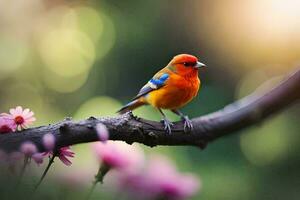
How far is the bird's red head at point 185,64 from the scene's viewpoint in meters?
0.44

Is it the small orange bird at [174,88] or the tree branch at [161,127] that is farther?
the small orange bird at [174,88]

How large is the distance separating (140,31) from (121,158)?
1182 millimetres

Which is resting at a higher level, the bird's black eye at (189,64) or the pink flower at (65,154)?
the bird's black eye at (189,64)

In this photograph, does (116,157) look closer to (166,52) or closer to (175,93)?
(175,93)

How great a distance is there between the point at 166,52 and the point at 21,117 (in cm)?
110

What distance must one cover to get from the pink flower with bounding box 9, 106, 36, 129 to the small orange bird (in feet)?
0.67

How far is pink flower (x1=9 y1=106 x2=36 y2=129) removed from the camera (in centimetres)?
27

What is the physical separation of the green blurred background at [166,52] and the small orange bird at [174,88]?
0.50 meters

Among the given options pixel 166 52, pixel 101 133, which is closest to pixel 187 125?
pixel 101 133

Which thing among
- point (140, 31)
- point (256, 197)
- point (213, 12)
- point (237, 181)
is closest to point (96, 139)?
point (237, 181)

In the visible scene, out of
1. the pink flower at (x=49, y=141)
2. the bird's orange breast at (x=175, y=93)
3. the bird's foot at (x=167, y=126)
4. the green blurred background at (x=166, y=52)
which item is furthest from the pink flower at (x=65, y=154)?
the green blurred background at (x=166, y=52)

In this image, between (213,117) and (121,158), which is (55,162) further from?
(213,117)

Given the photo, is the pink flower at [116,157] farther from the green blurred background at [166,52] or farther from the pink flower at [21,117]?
the green blurred background at [166,52]

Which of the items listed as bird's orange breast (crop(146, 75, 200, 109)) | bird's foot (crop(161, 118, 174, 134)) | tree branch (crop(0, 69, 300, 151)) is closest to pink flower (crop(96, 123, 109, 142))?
tree branch (crop(0, 69, 300, 151))
